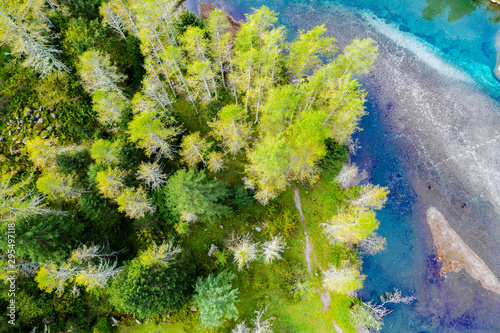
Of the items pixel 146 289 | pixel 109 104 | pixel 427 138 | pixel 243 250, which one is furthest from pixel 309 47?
pixel 146 289

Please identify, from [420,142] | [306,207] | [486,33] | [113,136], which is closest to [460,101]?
[420,142]

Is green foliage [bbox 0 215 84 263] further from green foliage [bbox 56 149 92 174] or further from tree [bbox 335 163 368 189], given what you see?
tree [bbox 335 163 368 189]

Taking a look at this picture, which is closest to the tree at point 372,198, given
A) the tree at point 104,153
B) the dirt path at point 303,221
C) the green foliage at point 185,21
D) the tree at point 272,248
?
the dirt path at point 303,221

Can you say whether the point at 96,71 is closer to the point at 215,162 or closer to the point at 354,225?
the point at 215,162

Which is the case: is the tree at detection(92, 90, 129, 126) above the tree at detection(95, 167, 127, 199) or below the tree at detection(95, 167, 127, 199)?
above

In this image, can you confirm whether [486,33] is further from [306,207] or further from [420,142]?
[306,207]

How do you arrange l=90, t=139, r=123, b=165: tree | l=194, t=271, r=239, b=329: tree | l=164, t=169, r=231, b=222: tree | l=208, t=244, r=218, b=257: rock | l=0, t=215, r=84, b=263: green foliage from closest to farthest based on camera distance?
l=0, t=215, r=84, b=263: green foliage < l=164, t=169, r=231, b=222: tree < l=194, t=271, r=239, b=329: tree < l=90, t=139, r=123, b=165: tree < l=208, t=244, r=218, b=257: rock

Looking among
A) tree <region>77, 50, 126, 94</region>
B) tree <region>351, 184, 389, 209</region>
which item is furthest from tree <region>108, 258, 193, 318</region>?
tree <region>351, 184, 389, 209</region>

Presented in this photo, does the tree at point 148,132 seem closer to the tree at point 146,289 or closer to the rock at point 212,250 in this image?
the tree at point 146,289
